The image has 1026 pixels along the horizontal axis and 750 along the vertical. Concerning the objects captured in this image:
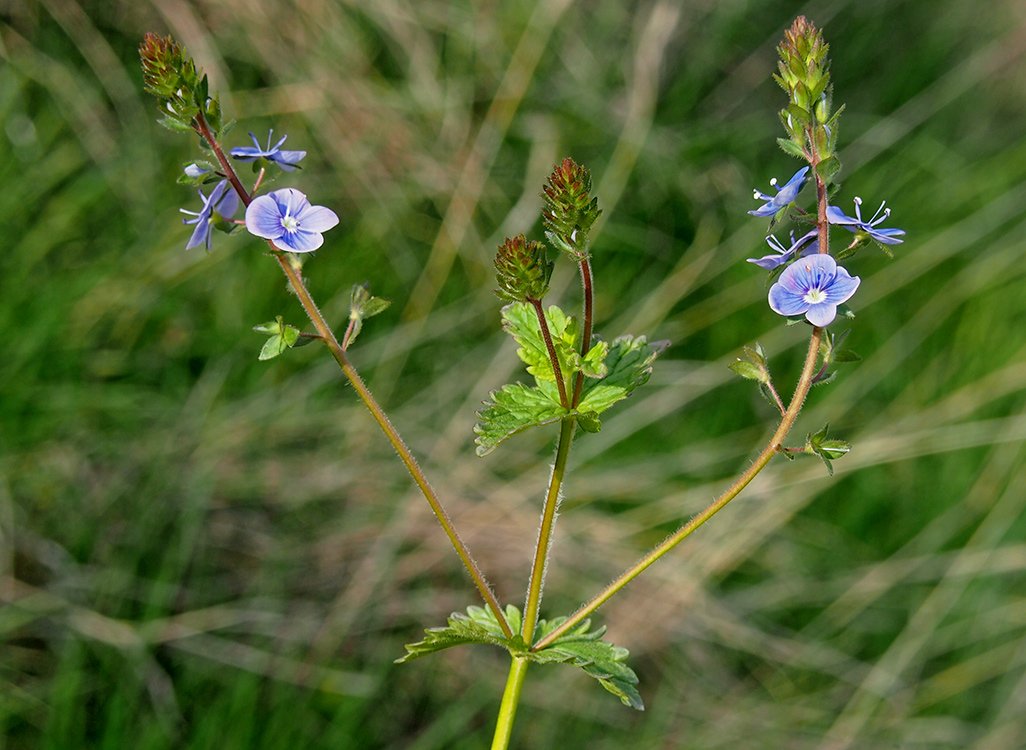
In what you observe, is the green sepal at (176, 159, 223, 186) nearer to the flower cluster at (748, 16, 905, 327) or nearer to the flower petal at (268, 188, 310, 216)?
the flower petal at (268, 188, 310, 216)

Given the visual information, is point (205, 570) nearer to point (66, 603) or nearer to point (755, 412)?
point (66, 603)

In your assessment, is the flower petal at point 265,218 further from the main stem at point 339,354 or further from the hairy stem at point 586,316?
the hairy stem at point 586,316

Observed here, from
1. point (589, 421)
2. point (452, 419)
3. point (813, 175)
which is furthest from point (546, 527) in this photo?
point (452, 419)

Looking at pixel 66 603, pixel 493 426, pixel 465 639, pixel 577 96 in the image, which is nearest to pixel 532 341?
pixel 493 426

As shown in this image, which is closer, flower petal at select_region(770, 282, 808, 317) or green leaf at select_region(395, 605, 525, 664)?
flower petal at select_region(770, 282, 808, 317)

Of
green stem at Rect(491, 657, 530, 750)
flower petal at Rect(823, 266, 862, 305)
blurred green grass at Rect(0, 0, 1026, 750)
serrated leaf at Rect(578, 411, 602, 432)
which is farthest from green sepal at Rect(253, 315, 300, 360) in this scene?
blurred green grass at Rect(0, 0, 1026, 750)

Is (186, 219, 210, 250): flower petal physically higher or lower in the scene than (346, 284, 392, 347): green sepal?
lower

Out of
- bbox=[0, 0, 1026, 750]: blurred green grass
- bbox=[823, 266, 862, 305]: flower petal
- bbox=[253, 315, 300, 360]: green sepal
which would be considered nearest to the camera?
bbox=[823, 266, 862, 305]: flower petal
